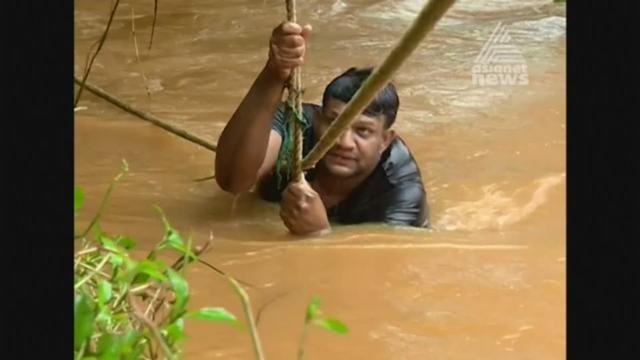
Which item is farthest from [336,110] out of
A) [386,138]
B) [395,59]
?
[395,59]

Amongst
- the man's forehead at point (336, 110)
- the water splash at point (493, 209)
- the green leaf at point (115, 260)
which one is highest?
the green leaf at point (115, 260)

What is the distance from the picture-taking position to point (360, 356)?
201 cm

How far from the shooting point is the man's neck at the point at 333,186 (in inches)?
118

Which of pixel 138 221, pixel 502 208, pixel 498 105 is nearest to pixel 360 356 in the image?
pixel 138 221

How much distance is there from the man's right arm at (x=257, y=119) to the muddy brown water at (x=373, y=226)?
159 millimetres

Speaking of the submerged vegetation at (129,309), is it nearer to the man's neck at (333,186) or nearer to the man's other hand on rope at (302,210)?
the man's other hand on rope at (302,210)

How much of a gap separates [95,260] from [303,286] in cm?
108

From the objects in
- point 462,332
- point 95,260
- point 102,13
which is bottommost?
point 102,13

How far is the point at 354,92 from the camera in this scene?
293cm

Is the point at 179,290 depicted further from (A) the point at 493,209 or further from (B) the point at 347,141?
(A) the point at 493,209

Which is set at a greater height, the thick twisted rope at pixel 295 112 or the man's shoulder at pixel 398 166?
the thick twisted rope at pixel 295 112

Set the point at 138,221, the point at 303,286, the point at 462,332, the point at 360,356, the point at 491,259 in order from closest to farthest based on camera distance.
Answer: the point at 360,356
the point at 462,332
the point at 303,286
the point at 491,259
the point at 138,221

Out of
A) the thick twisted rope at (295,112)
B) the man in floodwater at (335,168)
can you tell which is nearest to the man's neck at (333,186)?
the man in floodwater at (335,168)

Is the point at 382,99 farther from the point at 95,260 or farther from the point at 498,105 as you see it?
the point at 95,260
